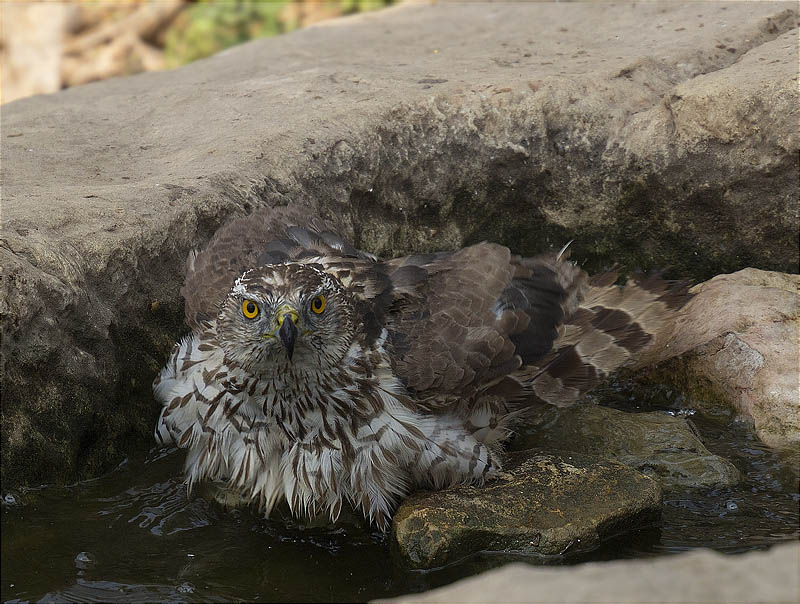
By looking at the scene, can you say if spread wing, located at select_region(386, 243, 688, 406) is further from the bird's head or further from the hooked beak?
the hooked beak

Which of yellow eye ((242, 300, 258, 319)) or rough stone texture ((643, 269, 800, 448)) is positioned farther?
rough stone texture ((643, 269, 800, 448))

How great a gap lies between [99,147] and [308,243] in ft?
7.05

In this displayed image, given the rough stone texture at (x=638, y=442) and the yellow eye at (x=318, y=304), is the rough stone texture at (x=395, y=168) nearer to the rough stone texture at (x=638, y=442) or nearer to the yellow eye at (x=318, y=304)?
the yellow eye at (x=318, y=304)

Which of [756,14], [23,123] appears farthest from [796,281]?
[23,123]

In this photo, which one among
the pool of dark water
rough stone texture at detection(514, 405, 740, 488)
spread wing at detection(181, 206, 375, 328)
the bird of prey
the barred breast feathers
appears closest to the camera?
the pool of dark water

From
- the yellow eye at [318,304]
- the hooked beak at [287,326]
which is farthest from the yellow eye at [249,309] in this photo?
the yellow eye at [318,304]

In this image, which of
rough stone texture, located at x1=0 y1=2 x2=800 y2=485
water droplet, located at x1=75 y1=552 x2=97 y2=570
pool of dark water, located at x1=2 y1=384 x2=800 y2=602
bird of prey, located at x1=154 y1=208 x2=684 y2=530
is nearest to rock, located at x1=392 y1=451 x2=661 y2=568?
pool of dark water, located at x1=2 y1=384 x2=800 y2=602

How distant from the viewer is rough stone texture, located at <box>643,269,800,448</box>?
485 cm

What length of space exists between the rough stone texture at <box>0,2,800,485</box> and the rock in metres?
1.60

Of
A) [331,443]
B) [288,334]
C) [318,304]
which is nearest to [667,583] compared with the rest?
[288,334]

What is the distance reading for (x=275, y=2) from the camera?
46.3 feet

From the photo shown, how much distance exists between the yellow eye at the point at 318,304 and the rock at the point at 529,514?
950mm

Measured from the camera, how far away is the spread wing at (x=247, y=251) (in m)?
4.66

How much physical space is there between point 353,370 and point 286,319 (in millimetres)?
510
